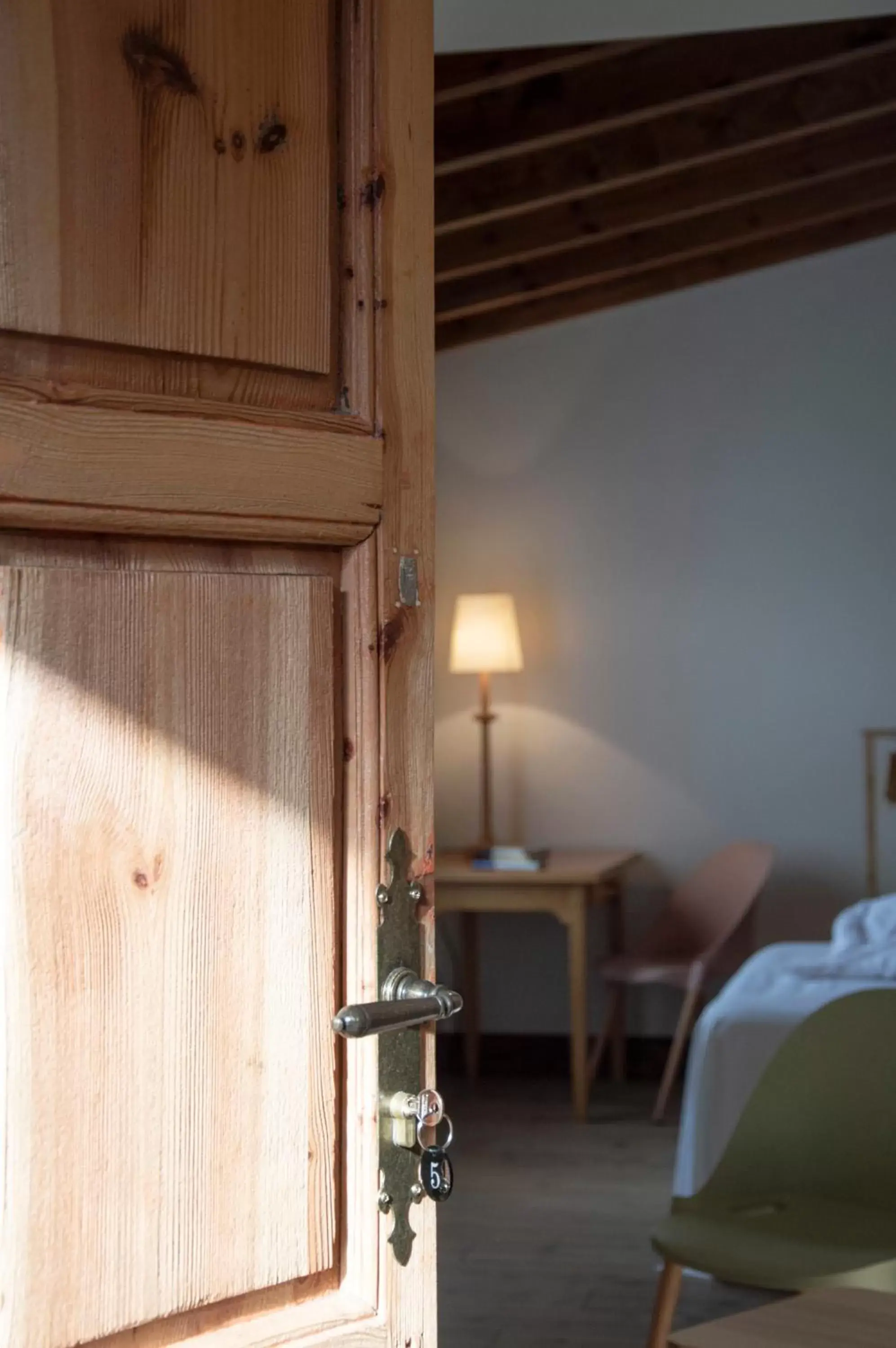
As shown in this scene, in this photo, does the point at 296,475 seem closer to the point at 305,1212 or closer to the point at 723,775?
the point at 305,1212

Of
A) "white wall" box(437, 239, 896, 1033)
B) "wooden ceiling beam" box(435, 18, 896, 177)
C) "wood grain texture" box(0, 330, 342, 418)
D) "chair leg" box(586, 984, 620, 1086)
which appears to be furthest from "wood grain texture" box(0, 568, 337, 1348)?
"white wall" box(437, 239, 896, 1033)

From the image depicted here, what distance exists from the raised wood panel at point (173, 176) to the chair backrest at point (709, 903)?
4364 mm

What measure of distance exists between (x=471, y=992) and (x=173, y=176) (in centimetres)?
499

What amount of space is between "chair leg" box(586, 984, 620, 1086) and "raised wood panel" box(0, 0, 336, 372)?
4350 millimetres

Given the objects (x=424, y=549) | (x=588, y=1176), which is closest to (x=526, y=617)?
(x=588, y=1176)

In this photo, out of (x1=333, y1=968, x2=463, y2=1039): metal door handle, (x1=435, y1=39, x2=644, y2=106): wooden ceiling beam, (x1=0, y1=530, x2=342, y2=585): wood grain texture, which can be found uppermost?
(x1=435, y1=39, x2=644, y2=106): wooden ceiling beam

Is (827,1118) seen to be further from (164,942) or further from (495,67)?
(495,67)

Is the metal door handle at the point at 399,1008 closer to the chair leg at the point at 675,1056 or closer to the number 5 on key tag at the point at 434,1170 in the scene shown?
the number 5 on key tag at the point at 434,1170

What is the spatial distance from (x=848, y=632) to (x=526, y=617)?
3.80 ft

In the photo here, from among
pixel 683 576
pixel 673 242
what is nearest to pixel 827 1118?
pixel 683 576

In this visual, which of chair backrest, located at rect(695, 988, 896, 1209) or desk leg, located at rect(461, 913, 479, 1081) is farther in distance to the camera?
desk leg, located at rect(461, 913, 479, 1081)

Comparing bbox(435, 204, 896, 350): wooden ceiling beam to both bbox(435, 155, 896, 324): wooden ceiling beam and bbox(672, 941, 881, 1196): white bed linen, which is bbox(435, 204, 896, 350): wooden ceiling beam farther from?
bbox(672, 941, 881, 1196): white bed linen

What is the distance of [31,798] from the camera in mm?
1097

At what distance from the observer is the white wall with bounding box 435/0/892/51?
2.91 metres
